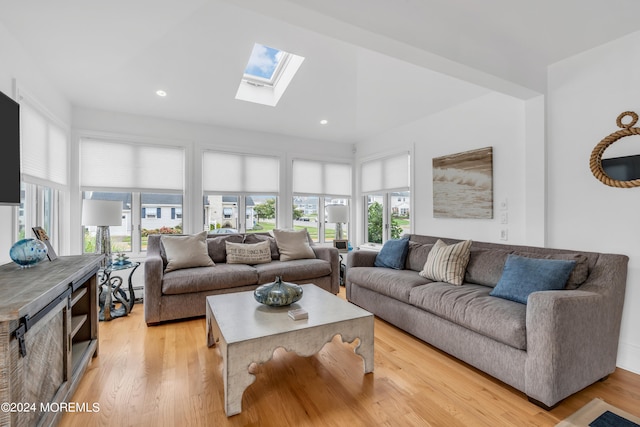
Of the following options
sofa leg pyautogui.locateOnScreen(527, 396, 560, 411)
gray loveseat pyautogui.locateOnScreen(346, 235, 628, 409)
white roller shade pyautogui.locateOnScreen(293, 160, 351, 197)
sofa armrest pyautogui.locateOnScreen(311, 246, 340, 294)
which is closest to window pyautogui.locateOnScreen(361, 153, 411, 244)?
white roller shade pyautogui.locateOnScreen(293, 160, 351, 197)

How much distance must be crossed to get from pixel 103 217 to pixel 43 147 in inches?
33.2

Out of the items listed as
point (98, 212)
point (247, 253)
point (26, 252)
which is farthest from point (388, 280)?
point (98, 212)

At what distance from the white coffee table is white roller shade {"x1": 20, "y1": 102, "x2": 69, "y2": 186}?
2080 mm

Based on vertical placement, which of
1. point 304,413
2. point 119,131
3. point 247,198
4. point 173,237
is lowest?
point 304,413

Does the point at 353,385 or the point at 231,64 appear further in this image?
the point at 231,64

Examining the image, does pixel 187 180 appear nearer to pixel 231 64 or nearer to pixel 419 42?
pixel 231 64

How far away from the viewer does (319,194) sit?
5.38 m

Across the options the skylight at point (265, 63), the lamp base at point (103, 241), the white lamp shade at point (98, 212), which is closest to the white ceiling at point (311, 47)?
the skylight at point (265, 63)

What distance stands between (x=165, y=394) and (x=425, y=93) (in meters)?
3.84

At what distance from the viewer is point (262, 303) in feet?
7.27

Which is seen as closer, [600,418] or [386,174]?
[600,418]

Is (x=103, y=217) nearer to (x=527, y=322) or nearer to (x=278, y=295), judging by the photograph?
(x=278, y=295)

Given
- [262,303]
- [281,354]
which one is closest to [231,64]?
[262,303]

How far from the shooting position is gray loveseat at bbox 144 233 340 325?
3000mm
